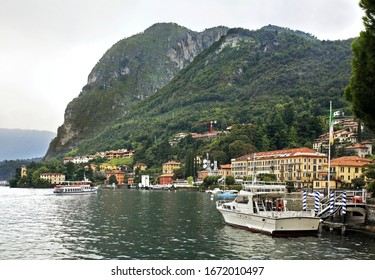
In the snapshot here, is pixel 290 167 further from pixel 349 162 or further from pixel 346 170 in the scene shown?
pixel 349 162

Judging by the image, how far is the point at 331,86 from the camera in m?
142

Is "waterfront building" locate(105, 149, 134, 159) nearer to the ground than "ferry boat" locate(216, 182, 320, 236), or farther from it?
farther from it

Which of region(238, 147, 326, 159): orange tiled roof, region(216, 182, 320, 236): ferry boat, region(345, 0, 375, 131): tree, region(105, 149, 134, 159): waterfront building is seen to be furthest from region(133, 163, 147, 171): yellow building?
region(345, 0, 375, 131): tree

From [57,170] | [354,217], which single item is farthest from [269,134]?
[354,217]

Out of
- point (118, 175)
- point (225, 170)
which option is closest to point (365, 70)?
point (225, 170)

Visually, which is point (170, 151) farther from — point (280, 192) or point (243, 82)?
point (280, 192)

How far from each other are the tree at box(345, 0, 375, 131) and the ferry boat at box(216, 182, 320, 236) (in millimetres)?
9587

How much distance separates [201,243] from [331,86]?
130 meters

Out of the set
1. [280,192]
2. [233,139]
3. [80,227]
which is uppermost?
[233,139]

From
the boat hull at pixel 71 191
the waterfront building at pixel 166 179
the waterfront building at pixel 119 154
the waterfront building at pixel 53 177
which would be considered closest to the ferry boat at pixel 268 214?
the boat hull at pixel 71 191

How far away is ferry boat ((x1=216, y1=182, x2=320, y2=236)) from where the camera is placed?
2491cm

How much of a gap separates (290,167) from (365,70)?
64.0m

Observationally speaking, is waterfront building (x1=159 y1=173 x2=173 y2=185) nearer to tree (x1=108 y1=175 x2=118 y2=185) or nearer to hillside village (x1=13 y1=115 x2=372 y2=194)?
hillside village (x1=13 y1=115 x2=372 y2=194)

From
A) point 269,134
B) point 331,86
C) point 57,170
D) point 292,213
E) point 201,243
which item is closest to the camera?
point 201,243
